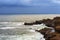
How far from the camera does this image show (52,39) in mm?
27438

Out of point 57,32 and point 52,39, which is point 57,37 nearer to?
point 52,39

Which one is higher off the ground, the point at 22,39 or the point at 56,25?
the point at 56,25

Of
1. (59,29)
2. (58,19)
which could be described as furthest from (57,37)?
(58,19)

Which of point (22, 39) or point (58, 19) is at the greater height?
point (58, 19)

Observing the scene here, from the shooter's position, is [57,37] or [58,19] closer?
[57,37]

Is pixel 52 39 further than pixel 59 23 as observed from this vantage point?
No

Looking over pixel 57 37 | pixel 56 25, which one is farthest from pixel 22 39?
pixel 57 37

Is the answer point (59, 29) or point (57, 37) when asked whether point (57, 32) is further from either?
point (57, 37)

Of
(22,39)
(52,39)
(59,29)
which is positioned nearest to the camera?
(52,39)

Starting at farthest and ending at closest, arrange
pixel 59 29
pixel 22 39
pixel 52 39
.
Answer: pixel 22 39
pixel 59 29
pixel 52 39

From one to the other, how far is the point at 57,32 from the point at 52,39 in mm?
4320

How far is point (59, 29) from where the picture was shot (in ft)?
103

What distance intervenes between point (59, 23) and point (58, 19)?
757 mm

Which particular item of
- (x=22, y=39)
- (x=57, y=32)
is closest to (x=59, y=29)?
(x=57, y=32)
